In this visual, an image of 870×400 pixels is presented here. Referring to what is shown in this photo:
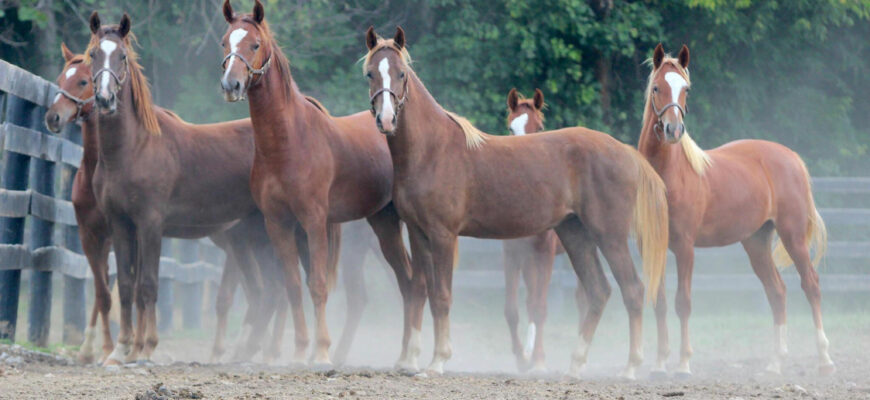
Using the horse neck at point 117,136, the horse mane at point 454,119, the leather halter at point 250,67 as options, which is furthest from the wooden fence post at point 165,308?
the horse mane at point 454,119

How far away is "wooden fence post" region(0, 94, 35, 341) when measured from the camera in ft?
23.8

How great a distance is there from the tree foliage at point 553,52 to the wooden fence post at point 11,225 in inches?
218

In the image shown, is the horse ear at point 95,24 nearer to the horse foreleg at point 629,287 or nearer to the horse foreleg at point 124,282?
the horse foreleg at point 124,282

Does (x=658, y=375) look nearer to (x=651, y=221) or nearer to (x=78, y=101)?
(x=651, y=221)

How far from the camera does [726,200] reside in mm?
7996

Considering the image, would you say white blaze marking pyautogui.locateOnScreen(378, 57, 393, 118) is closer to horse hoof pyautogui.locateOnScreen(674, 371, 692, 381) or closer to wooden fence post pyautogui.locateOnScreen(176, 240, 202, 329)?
horse hoof pyautogui.locateOnScreen(674, 371, 692, 381)

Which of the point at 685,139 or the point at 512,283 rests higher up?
the point at 685,139

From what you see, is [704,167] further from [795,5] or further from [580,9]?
[795,5]

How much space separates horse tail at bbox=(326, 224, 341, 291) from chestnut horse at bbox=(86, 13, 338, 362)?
2.14 ft

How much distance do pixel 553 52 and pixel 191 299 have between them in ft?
19.1

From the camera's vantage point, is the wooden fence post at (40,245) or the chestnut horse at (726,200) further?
the wooden fence post at (40,245)

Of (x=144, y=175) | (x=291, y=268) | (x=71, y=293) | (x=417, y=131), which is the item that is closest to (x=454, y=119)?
(x=417, y=131)

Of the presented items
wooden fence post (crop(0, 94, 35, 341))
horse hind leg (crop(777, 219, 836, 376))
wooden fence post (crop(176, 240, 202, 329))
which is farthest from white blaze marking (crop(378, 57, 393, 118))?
wooden fence post (crop(176, 240, 202, 329))

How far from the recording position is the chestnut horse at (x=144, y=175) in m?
6.93
